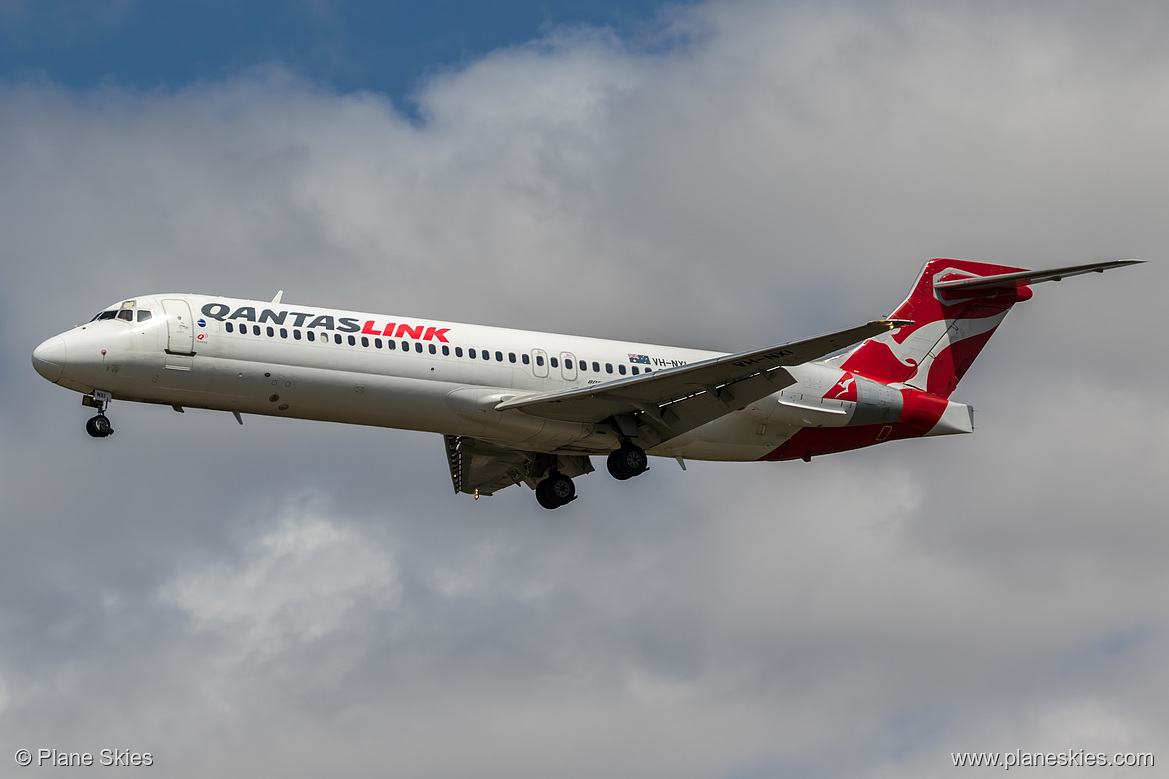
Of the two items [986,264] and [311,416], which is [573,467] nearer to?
[311,416]

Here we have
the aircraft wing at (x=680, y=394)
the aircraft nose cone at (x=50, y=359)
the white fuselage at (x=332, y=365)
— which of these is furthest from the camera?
the aircraft wing at (x=680, y=394)

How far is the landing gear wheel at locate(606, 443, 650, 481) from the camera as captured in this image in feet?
117

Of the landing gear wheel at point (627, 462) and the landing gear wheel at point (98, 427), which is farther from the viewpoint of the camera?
the landing gear wheel at point (627, 462)

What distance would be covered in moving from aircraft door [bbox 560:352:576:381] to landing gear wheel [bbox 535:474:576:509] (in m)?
4.97

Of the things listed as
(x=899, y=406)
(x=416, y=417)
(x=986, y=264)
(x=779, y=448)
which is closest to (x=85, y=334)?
(x=416, y=417)

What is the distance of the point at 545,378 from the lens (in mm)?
34875

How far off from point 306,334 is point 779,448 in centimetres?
1317

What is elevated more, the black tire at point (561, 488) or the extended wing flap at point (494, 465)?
the extended wing flap at point (494, 465)

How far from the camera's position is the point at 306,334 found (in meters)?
32.4

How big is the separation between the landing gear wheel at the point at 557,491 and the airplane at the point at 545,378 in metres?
0.04

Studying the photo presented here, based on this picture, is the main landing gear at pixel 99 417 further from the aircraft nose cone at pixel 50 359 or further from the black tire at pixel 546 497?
→ the black tire at pixel 546 497

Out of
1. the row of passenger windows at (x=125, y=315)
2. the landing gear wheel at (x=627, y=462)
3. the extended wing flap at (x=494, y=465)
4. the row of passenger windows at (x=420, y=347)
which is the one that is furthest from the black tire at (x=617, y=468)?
the row of passenger windows at (x=125, y=315)

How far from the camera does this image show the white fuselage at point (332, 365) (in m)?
31.4

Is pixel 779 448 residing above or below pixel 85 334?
below
